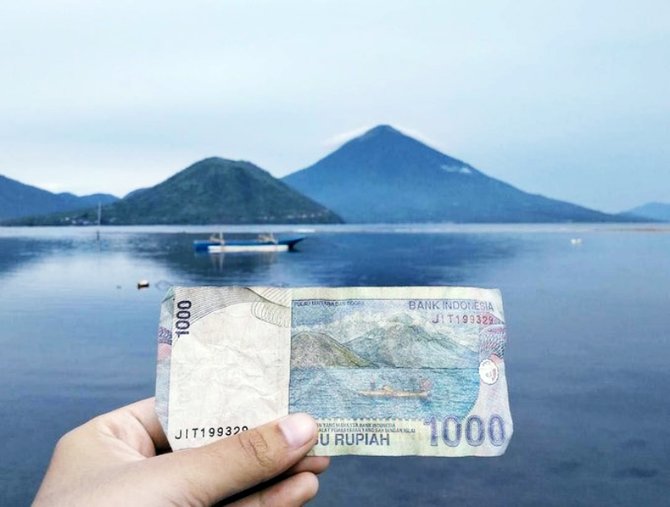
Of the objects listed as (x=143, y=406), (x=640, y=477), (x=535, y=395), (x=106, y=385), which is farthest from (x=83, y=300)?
(x=143, y=406)

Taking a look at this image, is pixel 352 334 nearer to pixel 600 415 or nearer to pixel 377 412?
pixel 377 412

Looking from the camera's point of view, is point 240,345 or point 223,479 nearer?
point 223,479

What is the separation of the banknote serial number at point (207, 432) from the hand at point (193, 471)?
0.21 meters

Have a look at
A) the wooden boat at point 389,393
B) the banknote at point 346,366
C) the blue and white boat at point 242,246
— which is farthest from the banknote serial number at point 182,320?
the blue and white boat at point 242,246

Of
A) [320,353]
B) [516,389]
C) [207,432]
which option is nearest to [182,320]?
[207,432]

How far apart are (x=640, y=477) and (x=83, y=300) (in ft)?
140

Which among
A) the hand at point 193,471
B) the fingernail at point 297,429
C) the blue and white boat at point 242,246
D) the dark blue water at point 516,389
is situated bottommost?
the dark blue water at point 516,389

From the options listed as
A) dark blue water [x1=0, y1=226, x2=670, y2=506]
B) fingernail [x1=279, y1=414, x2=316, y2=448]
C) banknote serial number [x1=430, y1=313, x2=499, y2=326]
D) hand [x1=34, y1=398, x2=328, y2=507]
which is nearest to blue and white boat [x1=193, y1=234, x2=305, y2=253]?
dark blue water [x1=0, y1=226, x2=670, y2=506]

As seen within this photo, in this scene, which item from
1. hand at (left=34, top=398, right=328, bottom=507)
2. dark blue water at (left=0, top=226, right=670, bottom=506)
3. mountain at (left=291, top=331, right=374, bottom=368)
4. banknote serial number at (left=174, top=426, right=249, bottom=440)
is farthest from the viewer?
dark blue water at (left=0, top=226, right=670, bottom=506)

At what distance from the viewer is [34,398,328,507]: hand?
276 centimetres

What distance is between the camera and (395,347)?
3326 millimetres

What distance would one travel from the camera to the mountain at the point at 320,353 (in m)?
3.32

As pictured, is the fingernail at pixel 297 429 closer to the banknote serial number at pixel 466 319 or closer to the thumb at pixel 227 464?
the thumb at pixel 227 464

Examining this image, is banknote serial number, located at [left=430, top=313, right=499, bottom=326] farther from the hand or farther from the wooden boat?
the hand
